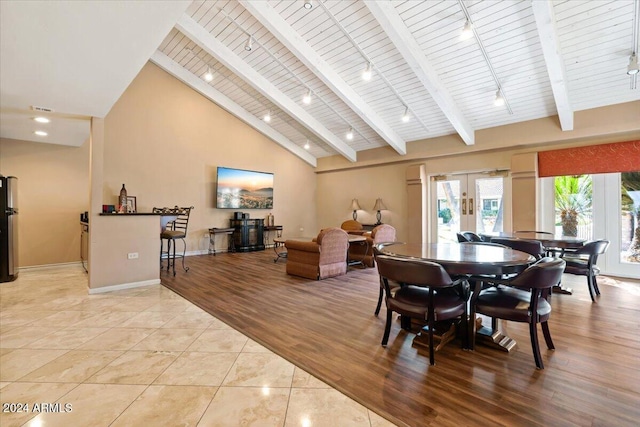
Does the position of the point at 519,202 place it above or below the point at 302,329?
above

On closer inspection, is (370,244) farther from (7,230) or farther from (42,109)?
(7,230)

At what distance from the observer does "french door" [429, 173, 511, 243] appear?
6.52 m

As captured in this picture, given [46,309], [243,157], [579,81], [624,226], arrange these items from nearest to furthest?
[46,309]
[579,81]
[624,226]
[243,157]

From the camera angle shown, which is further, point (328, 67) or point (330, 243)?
point (328, 67)

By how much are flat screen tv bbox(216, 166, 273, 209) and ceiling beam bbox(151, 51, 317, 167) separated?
123 cm

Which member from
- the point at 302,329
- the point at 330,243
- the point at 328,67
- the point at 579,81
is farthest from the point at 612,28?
the point at 302,329

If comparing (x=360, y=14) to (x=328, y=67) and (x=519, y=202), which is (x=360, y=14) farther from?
(x=519, y=202)

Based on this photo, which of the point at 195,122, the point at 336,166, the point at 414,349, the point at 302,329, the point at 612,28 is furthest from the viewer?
the point at 336,166

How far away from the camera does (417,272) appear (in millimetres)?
2168

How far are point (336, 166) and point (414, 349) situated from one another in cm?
750

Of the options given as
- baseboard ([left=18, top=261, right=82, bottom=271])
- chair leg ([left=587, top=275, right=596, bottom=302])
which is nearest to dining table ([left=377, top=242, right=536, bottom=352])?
chair leg ([left=587, top=275, right=596, bottom=302])

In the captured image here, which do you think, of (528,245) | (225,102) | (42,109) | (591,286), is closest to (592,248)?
(591,286)

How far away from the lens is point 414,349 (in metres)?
2.47

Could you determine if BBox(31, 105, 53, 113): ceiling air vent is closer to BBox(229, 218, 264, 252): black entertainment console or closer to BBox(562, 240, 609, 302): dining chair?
BBox(229, 218, 264, 252): black entertainment console
